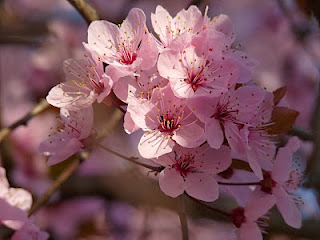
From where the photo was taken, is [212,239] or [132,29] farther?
[212,239]

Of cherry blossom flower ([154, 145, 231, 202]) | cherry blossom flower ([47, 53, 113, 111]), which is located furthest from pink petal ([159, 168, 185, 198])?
cherry blossom flower ([47, 53, 113, 111])

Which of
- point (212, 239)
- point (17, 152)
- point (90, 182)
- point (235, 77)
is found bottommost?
point (212, 239)

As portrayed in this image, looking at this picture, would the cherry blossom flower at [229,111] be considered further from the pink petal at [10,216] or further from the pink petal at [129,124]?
the pink petal at [10,216]

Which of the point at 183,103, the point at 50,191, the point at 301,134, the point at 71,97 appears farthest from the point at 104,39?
the point at 301,134

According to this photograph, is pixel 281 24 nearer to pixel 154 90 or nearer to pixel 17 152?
pixel 17 152

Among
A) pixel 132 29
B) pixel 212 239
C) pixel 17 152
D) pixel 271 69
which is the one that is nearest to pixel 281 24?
pixel 271 69

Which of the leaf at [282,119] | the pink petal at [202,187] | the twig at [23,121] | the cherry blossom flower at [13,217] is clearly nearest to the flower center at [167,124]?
the pink petal at [202,187]

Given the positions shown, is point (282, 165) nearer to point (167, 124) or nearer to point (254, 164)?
point (254, 164)
